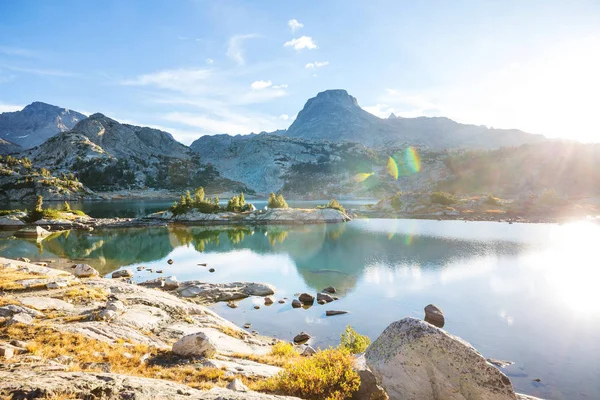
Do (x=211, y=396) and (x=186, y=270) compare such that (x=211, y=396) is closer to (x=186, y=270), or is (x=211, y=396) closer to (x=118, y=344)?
(x=118, y=344)

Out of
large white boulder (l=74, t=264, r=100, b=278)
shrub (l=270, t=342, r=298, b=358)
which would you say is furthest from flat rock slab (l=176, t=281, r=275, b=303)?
shrub (l=270, t=342, r=298, b=358)

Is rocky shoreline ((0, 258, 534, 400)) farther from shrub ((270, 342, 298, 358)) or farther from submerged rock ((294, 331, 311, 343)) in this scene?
submerged rock ((294, 331, 311, 343))

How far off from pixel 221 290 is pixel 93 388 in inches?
1247

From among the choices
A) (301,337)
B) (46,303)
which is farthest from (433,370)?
(46,303)

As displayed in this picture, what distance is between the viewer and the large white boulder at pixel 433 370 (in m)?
11.0

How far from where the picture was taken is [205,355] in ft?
50.7

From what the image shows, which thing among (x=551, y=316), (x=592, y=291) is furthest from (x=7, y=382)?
(x=592, y=291)

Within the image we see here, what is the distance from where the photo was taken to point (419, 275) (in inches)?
1847

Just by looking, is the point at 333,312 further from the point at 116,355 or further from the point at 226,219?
the point at 226,219

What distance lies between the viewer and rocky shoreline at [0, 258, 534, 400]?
357 inches

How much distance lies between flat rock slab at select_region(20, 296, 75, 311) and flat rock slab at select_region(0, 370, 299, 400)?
38.9 ft

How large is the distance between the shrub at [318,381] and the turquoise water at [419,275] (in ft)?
48.8

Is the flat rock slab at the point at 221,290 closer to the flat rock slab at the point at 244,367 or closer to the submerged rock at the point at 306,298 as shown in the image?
the submerged rock at the point at 306,298

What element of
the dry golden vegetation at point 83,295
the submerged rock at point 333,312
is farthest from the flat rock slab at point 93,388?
the submerged rock at point 333,312
